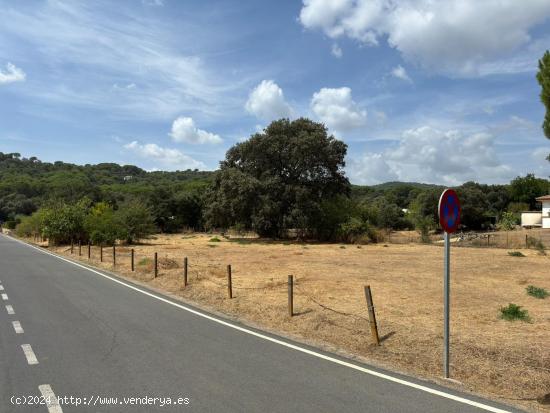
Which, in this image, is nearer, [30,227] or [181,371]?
[181,371]

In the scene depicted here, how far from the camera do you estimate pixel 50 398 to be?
5684 mm

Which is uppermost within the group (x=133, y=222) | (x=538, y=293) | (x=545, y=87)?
(x=545, y=87)

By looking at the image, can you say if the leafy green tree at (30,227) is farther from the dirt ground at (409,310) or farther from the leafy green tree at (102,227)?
the dirt ground at (409,310)

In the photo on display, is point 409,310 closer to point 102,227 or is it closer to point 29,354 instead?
point 29,354

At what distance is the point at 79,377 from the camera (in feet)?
21.3

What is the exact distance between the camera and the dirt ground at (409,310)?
25.0 feet

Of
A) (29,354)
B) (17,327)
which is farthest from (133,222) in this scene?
(29,354)

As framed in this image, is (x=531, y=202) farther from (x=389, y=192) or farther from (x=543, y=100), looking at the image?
(x=543, y=100)

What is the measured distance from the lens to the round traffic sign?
712cm

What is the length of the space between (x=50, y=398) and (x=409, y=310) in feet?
30.3

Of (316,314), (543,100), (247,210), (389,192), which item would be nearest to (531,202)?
(389,192)

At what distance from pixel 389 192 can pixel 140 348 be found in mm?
141016

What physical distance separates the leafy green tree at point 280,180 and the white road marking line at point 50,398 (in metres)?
41.9

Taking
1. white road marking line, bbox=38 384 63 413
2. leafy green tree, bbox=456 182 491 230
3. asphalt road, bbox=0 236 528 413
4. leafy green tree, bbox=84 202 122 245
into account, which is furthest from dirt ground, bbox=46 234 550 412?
leafy green tree, bbox=456 182 491 230
